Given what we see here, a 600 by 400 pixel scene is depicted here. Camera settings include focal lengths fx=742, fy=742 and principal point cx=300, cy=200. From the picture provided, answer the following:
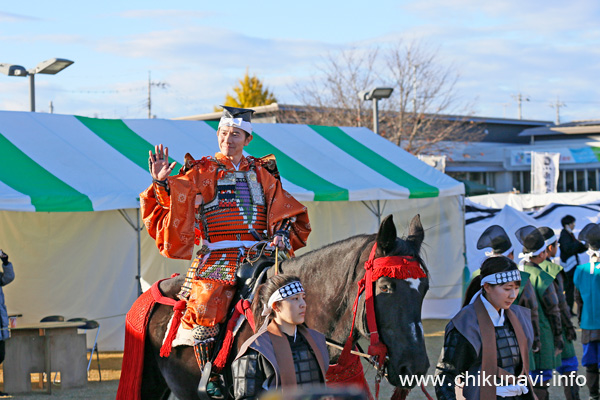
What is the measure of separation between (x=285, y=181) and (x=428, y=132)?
16982mm

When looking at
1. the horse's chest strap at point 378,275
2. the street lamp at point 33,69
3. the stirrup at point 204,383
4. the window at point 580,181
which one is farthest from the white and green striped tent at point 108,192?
the window at point 580,181

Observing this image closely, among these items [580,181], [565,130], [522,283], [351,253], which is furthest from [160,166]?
[565,130]

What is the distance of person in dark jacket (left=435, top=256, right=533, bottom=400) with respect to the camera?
3.54 metres

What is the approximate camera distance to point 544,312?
6160 millimetres

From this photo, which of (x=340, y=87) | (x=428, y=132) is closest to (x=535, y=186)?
(x=428, y=132)

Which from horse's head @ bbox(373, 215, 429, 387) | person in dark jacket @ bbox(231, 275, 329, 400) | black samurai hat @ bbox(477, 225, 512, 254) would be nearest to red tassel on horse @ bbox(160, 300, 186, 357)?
person in dark jacket @ bbox(231, 275, 329, 400)

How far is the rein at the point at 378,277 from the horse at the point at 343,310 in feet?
0.08

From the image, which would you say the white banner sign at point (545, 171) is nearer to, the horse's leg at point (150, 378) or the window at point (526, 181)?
the window at point (526, 181)

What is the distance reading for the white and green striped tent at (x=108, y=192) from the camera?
8453mm

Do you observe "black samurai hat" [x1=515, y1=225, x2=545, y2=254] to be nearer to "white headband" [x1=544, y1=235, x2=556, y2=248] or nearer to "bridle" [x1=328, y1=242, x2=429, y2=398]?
"white headband" [x1=544, y1=235, x2=556, y2=248]

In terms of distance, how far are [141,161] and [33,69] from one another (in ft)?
9.61

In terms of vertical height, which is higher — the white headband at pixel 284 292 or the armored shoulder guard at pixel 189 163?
the armored shoulder guard at pixel 189 163

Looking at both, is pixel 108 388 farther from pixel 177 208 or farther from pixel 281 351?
pixel 281 351

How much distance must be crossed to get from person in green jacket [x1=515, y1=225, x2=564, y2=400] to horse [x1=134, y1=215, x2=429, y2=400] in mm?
2590
